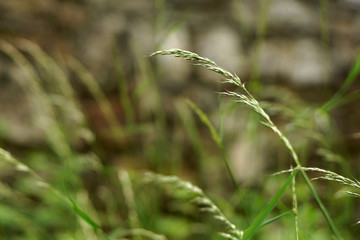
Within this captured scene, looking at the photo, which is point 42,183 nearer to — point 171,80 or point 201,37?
point 171,80

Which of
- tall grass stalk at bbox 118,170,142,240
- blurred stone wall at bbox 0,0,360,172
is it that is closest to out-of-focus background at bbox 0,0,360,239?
blurred stone wall at bbox 0,0,360,172

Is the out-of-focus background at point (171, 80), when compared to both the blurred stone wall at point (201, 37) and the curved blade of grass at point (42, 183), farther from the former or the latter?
the curved blade of grass at point (42, 183)

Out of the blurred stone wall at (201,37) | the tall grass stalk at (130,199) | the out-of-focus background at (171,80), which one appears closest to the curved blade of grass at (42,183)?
the tall grass stalk at (130,199)

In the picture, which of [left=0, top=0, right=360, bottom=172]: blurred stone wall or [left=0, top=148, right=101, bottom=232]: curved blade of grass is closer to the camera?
[left=0, top=148, right=101, bottom=232]: curved blade of grass

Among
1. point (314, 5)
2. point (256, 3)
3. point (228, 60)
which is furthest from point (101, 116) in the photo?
point (314, 5)

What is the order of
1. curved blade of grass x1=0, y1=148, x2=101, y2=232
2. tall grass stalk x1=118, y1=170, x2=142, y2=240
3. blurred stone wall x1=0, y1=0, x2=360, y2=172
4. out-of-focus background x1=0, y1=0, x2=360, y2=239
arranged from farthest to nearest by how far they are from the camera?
blurred stone wall x1=0, y1=0, x2=360, y2=172
out-of-focus background x1=0, y1=0, x2=360, y2=239
tall grass stalk x1=118, y1=170, x2=142, y2=240
curved blade of grass x1=0, y1=148, x2=101, y2=232

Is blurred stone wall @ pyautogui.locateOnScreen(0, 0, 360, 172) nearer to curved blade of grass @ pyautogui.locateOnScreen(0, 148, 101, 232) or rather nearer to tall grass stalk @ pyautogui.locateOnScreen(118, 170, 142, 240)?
tall grass stalk @ pyautogui.locateOnScreen(118, 170, 142, 240)

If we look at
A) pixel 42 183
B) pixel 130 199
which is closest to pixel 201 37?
pixel 130 199

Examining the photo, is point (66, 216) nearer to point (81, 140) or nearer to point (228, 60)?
point (81, 140)
